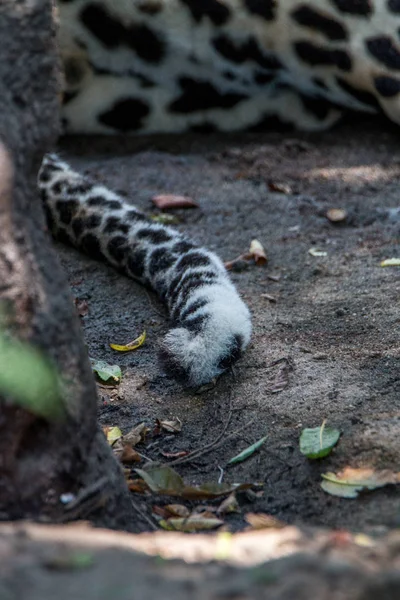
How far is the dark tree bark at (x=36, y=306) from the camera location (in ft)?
6.26

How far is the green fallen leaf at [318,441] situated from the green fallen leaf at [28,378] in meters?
0.79

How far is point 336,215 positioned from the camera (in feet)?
14.2

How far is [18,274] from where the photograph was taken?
1.90 meters

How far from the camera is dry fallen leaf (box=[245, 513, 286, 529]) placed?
2.19 metres

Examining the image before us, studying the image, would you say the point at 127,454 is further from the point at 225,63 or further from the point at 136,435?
the point at 225,63

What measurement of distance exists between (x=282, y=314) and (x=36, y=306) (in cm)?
161

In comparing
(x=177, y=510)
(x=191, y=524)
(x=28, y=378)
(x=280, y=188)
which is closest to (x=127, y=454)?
(x=177, y=510)

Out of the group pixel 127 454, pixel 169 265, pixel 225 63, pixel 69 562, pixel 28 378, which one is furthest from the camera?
pixel 225 63

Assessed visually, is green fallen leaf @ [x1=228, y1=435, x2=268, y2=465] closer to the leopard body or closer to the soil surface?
the soil surface

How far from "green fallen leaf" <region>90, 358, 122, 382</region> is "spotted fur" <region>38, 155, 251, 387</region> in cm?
20

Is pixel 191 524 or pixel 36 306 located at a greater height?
pixel 36 306

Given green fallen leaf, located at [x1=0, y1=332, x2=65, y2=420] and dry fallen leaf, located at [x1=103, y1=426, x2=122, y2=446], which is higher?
green fallen leaf, located at [x1=0, y1=332, x2=65, y2=420]

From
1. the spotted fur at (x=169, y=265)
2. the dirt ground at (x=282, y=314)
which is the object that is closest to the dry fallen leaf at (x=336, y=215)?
the dirt ground at (x=282, y=314)

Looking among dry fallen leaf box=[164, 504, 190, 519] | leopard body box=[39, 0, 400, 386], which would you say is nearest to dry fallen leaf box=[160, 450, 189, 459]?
dry fallen leaf box=[164, 504, 190, 519]
